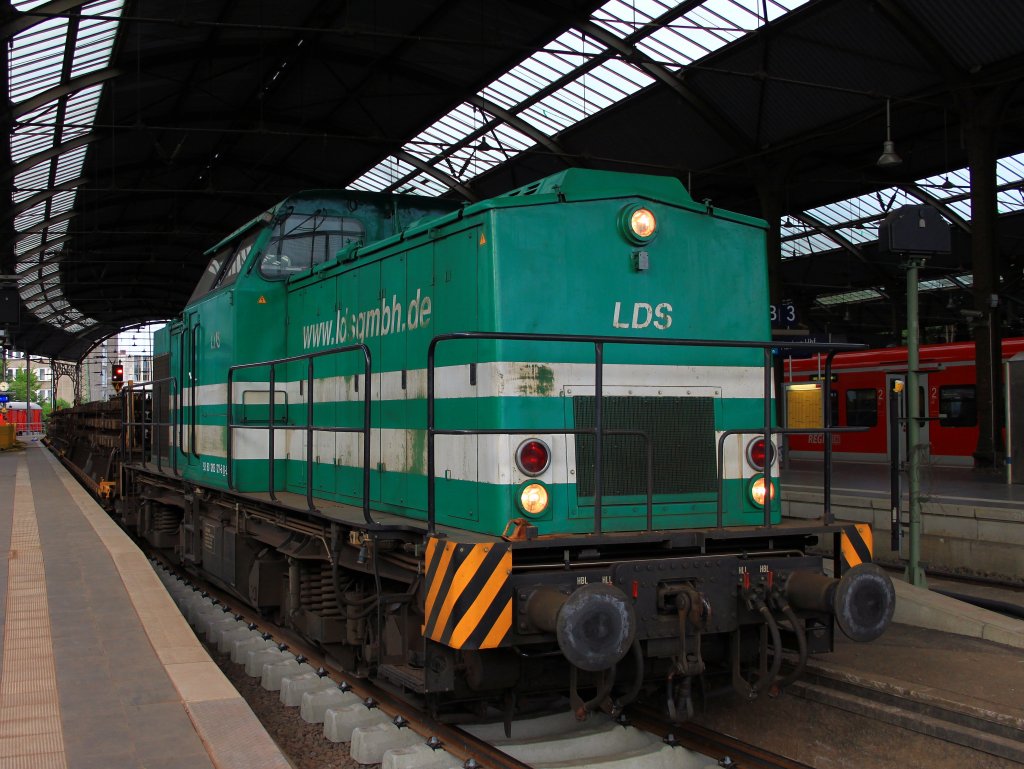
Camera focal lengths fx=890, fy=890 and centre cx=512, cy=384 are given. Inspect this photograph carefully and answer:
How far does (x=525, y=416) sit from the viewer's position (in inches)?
170

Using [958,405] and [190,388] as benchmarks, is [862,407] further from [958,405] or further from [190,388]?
[190,388]

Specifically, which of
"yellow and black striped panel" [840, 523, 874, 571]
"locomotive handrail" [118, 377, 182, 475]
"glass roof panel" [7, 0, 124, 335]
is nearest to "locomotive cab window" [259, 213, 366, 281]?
"locomotive handrail" [118, 377, 182, 475]

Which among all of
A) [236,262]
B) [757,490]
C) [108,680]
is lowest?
[108,680]

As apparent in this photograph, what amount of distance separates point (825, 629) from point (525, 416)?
1.83m

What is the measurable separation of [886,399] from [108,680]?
55.2ft

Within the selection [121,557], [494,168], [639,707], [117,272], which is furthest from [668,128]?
[117,272]

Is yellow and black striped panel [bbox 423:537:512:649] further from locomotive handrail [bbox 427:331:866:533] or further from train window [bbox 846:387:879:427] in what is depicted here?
train window [bbox 846:387:879:427]

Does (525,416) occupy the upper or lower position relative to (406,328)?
lower

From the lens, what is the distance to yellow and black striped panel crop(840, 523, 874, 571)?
14.6ft

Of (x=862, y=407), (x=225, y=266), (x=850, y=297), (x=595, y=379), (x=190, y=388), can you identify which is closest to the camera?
(x=595, y=379)

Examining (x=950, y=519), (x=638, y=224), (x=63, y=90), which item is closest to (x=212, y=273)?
(x=638, y=224)

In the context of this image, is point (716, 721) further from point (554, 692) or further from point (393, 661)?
point (393, 661)

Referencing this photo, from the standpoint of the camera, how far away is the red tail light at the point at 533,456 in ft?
14.0

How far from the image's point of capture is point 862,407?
19203 millimetres
